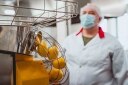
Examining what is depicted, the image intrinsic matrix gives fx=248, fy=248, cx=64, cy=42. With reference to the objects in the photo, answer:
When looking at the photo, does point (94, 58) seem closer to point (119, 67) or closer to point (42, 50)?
point (119, 67)

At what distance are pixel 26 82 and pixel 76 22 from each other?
169 cm

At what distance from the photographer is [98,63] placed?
1627 mm

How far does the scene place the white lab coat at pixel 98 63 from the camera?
1.61 m

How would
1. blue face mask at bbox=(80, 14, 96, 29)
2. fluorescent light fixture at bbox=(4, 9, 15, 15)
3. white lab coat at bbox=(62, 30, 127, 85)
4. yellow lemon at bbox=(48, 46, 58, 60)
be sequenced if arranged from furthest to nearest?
blue face mask at bbox=(80, 14, 96, 29)
white lab coat at bbox=(62, 30, 127, 85)
yellow lemon at bbox=(48, 46, 58, 60)
fluorescent light fixture at bbox=(4, 9, 15, 15)

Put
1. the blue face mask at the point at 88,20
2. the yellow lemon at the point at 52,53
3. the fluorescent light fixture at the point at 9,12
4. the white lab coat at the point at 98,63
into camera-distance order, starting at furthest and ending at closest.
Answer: the blue face mask at the point at 88,20 < the white lab coat at the point at 98,63 < the yellow lemon at the point at 52,53 < the fluorescent light fixture at the point at 9,12

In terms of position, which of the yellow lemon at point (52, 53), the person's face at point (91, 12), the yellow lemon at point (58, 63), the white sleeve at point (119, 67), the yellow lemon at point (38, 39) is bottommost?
the white sleeve at point (119, 67)

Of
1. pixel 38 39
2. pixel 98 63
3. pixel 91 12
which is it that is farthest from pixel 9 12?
pixel 91 12

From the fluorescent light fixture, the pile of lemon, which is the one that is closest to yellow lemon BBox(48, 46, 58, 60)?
the pile of lemon

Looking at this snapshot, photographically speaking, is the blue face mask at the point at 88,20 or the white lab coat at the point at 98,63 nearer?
the white lab coat at the point at 98,63

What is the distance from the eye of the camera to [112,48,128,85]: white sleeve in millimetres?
1646

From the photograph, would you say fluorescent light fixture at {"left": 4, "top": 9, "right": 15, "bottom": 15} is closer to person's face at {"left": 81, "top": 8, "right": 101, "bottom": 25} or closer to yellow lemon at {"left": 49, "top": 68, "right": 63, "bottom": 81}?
yellow lemon at {"left": 49, "top": 68, "right": 63, "bottom": 81}

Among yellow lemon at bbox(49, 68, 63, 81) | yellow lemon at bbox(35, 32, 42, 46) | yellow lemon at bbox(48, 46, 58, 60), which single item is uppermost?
yellow lemon at bbox(35, 32, 42, 46)

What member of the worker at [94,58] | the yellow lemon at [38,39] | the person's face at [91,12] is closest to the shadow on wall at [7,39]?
the yellow lemon at [38,39]

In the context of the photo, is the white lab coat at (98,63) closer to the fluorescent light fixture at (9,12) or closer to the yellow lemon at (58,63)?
the yellow lemon at (58,63)
